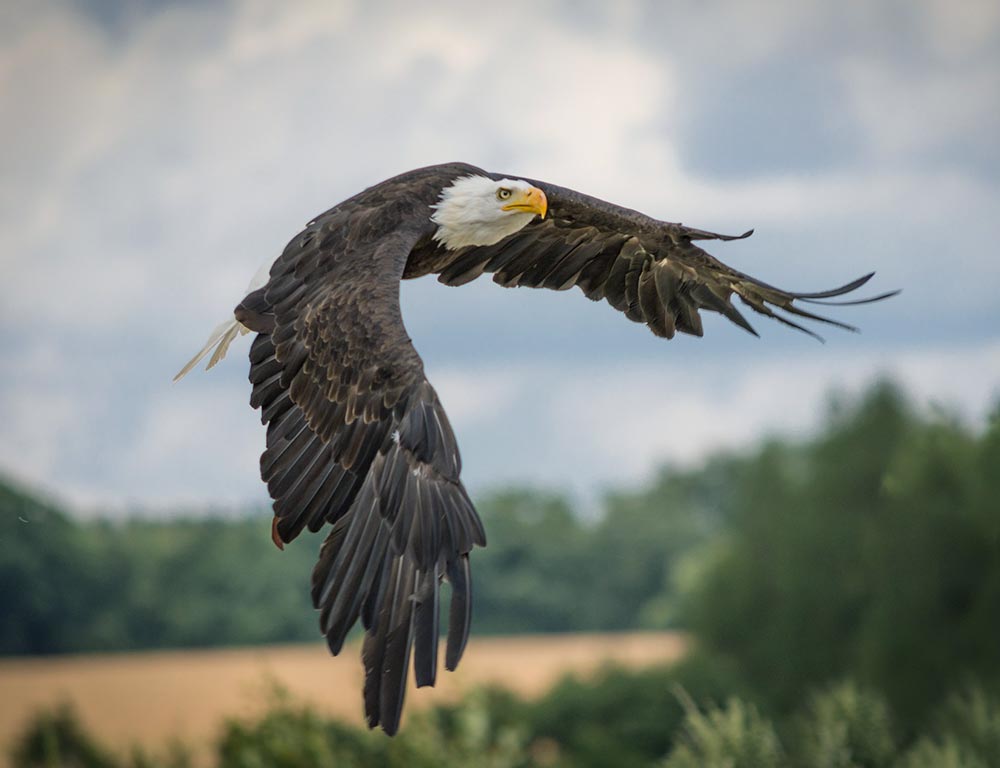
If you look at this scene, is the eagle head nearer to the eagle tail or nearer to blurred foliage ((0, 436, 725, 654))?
the eagle tail

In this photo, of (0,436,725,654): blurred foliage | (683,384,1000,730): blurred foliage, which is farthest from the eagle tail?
(0,436,725,654): blurred foliage

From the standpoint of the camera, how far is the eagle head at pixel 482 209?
25.3ft

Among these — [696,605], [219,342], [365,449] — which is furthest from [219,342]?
[696,605]

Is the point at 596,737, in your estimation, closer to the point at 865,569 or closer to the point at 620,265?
the point at 865,569

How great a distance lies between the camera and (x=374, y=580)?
6066 millimetres

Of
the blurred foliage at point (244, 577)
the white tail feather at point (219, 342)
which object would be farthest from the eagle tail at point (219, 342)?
the blurred foliage at point (244, 577)

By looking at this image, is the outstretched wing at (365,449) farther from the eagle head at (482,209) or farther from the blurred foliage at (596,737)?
the blurred foliage at (596,737)

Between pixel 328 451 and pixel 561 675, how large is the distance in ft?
117

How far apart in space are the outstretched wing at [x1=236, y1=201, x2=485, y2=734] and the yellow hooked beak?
2.15 ft

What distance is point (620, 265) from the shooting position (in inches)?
343

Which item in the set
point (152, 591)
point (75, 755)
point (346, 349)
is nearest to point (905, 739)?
point (75, 755)

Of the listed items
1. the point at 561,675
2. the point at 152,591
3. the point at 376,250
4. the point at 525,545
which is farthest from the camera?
the point at 525,545

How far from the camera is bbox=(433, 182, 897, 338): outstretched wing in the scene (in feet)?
27.7

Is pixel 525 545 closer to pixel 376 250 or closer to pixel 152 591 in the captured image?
pixel 152 591
